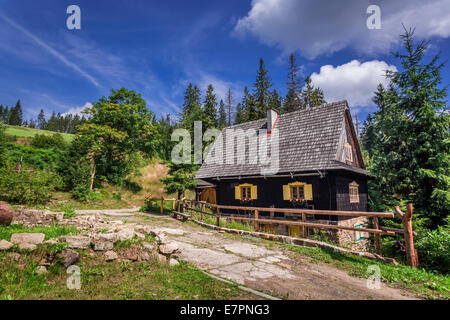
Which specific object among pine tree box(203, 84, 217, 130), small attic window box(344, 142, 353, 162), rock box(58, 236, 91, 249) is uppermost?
pine tree box(203, 84, 217, 130)

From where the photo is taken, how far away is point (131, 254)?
498 centimetres

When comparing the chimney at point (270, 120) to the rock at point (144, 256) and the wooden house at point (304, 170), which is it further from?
the rock at point (144, 256)

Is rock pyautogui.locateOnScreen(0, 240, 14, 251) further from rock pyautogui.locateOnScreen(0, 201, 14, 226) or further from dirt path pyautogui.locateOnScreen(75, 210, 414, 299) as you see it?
dirt path pyautogui.locateOnScreen(75, 210, 414, 299)

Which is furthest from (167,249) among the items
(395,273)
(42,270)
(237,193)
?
(237,193)

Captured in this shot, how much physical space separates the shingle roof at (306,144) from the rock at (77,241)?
11389 millimetres

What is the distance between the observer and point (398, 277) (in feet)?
16.7

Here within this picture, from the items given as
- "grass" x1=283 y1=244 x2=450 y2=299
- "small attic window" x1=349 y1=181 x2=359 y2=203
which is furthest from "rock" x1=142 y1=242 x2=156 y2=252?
"small attic window" x1=349 y1=181 x2=359 y2=203

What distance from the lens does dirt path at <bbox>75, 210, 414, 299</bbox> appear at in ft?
13.6

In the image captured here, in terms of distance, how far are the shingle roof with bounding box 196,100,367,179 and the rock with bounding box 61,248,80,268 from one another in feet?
38.3

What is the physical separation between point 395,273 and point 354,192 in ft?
36.5

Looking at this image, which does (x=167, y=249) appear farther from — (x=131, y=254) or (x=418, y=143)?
→ (x=418, y=143)

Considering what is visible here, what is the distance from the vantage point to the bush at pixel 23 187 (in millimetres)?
12938

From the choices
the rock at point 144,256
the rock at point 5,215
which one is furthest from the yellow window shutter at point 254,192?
the rock at point 5,215

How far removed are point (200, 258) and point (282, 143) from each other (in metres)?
11.9
